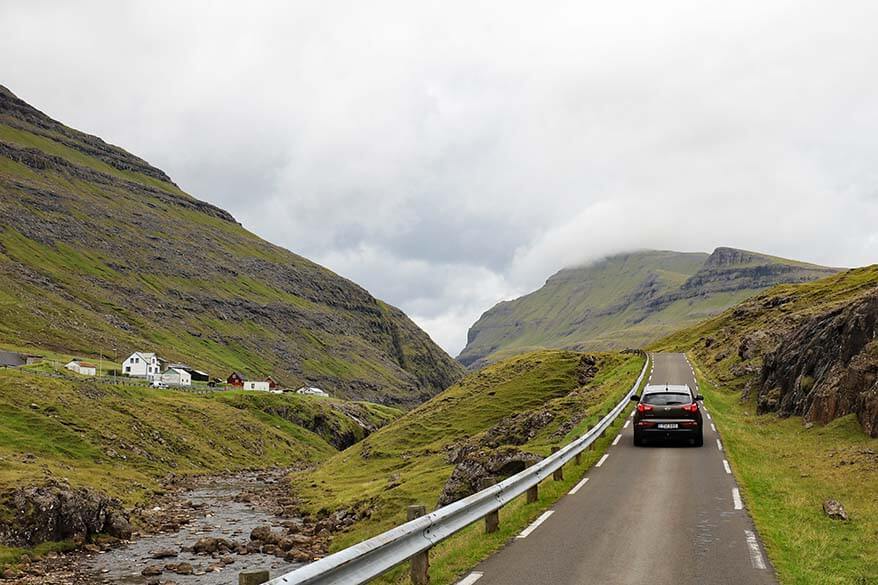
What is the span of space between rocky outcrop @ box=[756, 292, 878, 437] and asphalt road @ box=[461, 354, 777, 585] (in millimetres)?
9046

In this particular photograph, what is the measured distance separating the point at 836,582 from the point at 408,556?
21.7 ft

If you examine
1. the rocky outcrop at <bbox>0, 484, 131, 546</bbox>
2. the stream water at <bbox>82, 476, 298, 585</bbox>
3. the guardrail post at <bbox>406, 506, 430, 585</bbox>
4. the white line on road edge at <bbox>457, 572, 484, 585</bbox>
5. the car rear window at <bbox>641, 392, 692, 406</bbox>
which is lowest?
the stream water at <bbox>82, 476, 298, 585</bbox>

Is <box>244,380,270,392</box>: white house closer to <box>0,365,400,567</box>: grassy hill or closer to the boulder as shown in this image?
<box>0,365,400,567</box>: grassy hill

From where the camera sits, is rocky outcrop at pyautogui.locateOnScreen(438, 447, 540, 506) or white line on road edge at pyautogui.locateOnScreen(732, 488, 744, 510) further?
rocky outcrop at pyautogui.locateOnScreen(438, 447, 540, 506)

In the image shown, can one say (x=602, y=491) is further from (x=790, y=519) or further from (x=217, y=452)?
(x=217, y=452)

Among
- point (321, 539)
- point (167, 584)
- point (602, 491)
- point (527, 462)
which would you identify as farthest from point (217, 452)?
point (602, 491)

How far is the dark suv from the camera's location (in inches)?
1014

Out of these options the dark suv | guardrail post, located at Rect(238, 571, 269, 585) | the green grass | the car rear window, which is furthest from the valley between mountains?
guardrail post, located at Rect(238, 571, 269, 585)

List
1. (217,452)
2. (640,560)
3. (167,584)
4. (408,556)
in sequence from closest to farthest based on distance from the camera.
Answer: (408,556)
(640,560)
(167,584)
(217,452)

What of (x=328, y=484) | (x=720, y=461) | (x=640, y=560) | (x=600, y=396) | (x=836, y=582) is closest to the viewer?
(x=836, y=582)

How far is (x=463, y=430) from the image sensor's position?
6200 cm

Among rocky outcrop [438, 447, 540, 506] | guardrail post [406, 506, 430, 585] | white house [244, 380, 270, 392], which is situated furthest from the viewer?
white house [244, 380, 270, 392]

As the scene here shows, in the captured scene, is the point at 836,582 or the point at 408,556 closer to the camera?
the point at 408,556

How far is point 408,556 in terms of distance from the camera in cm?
891
